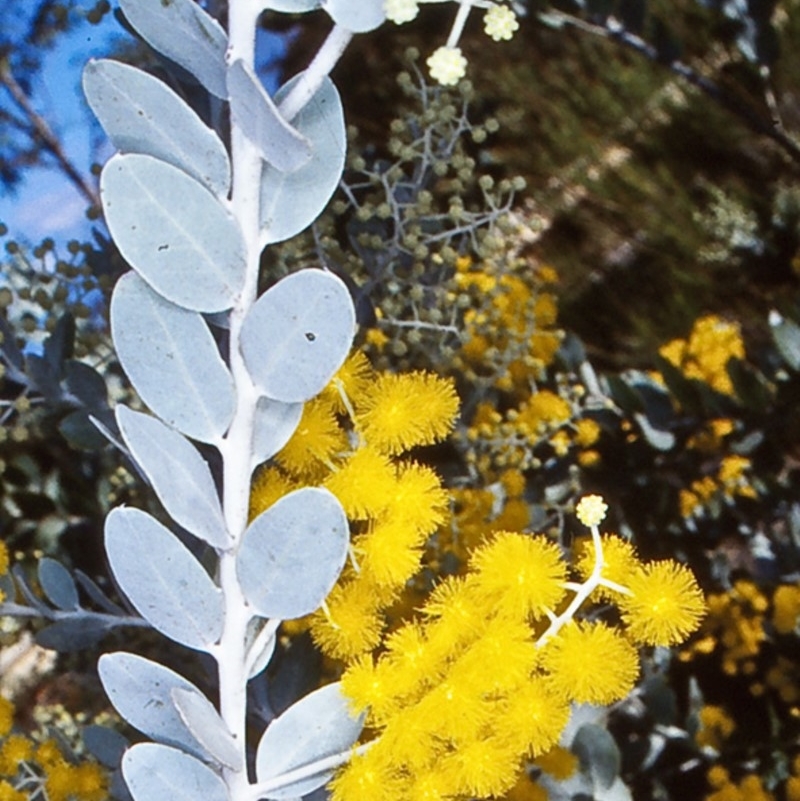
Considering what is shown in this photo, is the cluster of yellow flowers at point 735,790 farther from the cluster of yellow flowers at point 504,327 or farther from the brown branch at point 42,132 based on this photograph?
the brown branch at point 42,132

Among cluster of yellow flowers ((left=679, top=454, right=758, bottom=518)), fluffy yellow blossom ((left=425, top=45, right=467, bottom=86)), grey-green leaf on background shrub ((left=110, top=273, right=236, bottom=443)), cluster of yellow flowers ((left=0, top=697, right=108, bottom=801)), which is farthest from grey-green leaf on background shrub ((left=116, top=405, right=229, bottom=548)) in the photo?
cluster of yellow flowers ((left=679, top=454, right=758, bottom=518))

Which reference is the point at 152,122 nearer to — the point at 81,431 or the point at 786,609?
the point at 81,431

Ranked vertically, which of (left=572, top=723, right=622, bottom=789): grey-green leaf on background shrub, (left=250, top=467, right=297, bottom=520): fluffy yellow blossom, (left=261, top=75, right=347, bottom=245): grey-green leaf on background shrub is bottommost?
(left=572, top=723, right=622, bottom=789): grey-green leaf on background shrub

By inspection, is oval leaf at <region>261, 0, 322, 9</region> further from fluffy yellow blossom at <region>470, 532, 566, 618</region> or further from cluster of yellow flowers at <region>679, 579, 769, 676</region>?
cluster of yellow flowers at <region>679, 579, 769, 676</region>

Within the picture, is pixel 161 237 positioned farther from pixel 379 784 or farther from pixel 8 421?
pixel 8 421

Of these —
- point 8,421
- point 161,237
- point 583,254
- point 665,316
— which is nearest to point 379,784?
point 161,237

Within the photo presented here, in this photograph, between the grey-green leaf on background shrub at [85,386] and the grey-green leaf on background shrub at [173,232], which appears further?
the grey-green leaf on background shrub at [85,386]

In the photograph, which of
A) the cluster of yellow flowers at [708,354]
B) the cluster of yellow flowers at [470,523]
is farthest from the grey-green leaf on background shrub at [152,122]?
the cluster of yellow flowers at [708,354]
